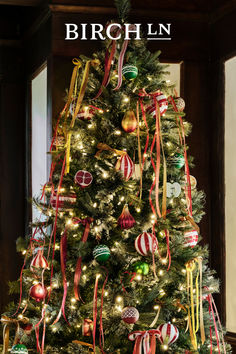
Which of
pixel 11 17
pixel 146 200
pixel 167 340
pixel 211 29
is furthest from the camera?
pixel 11 17

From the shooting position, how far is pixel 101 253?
2328 mm

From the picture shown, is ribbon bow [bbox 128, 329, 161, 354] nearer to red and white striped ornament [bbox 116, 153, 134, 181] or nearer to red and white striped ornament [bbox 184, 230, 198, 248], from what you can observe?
red and white striped ornament [bbox 184, 230, 198, 248]

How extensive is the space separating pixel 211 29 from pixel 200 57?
19 cm

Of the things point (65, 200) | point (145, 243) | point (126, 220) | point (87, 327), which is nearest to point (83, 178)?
point (65, 200)

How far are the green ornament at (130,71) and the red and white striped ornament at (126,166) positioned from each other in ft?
1.10

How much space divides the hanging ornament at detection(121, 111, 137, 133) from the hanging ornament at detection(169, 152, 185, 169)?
239 millimetres

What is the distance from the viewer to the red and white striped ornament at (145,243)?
2.30 m

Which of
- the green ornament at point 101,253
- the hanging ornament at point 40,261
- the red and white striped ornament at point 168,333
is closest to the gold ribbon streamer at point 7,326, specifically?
the hanging ornament at point 40,261

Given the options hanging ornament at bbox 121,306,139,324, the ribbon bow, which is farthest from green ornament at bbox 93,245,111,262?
the ribbon bow

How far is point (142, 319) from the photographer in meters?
2.40

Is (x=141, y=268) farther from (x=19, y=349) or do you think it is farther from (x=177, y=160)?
(x=19, y=349)

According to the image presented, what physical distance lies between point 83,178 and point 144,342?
716 mm

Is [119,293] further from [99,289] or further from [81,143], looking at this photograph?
[81,143]

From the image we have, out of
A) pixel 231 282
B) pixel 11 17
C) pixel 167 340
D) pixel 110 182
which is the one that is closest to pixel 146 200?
pixel 110 182
